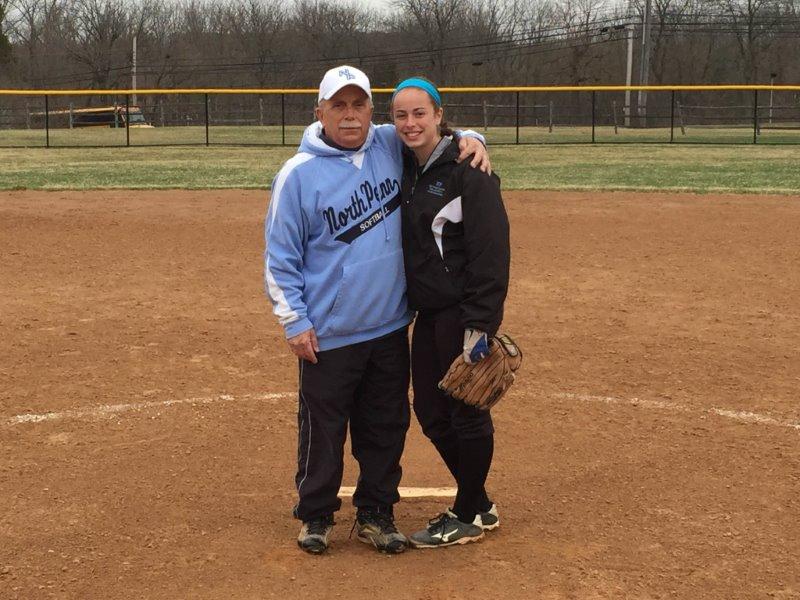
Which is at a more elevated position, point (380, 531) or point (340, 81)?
point (340, 81)

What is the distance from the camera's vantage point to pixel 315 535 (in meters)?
3.48

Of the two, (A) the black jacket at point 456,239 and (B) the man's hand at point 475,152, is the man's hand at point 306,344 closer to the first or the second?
(A) the black jacket at point 456,239

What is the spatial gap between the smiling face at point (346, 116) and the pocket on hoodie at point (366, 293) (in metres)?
0.42

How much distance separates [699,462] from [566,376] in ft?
4.64

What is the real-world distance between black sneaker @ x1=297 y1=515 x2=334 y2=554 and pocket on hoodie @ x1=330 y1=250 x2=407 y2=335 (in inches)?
27.9

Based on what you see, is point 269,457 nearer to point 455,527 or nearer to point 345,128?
point 455,527

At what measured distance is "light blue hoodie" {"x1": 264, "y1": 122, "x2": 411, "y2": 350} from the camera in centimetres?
327

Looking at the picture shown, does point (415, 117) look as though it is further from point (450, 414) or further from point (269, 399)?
point (269, 399)

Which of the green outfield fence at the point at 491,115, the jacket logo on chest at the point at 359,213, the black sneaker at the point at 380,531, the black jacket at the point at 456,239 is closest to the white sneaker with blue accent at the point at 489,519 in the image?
the black sneaker at the point at 380,531

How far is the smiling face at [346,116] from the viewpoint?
129 inches

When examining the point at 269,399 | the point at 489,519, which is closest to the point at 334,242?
the point at 489,519

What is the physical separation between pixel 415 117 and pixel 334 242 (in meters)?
0.50

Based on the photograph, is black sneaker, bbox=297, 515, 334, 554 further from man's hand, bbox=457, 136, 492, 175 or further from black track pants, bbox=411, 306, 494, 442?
man's hand, bbox=457, 136, 492, 175

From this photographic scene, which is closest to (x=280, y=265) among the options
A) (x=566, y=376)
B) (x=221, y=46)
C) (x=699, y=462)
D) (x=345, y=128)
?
(x=345, y=128)
